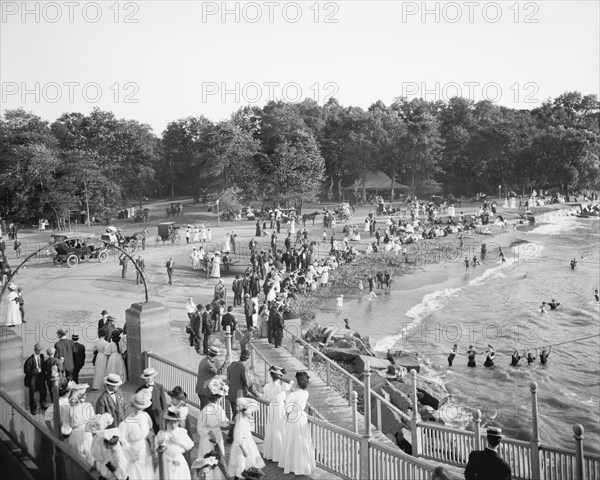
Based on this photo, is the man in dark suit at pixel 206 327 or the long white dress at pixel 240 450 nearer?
the long white dress at pixel 240 450

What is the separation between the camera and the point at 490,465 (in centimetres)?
679

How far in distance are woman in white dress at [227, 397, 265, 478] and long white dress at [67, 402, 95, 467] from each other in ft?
6.52

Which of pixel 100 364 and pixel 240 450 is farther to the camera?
pixel 100 364

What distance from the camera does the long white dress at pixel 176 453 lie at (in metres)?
7.24

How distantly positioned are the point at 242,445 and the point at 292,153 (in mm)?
43361

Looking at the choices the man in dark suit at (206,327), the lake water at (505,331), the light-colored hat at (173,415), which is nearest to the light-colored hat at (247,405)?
the light-colored hat at (173,415)

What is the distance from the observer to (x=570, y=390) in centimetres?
2111

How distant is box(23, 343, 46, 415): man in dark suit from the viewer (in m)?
11.8

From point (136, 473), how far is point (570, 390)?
1804cm

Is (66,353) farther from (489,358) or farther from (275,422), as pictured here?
(489,358)

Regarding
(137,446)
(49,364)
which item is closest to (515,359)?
(49,364)

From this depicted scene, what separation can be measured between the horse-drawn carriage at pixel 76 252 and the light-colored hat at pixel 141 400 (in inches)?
933

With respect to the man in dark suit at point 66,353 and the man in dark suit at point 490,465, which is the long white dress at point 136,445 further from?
the man in dark suit at point 66,353

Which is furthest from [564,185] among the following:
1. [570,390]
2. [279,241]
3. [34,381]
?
[34,381]
